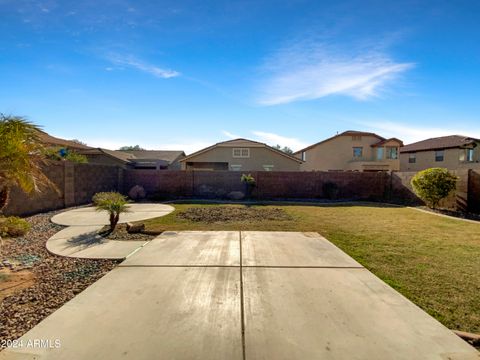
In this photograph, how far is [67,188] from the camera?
11.3 meters

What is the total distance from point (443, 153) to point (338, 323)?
108ft

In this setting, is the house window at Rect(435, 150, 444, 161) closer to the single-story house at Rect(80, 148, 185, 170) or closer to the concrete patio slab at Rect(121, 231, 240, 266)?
the single-story house at Rect(80, 148, 185, 170)

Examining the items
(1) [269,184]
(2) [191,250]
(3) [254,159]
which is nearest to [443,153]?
(3) [254,159]

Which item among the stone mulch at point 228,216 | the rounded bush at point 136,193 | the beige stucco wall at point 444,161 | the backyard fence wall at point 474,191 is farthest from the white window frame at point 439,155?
the rounded bush at point 136,193

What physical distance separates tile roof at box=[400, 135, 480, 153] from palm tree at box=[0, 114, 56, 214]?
33251 mm

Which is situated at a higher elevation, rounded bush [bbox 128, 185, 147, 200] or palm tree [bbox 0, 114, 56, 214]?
palm tree [bbox 0, 114, 56, 214]

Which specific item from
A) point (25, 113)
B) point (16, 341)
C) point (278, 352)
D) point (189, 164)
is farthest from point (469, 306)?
point (189, 164)

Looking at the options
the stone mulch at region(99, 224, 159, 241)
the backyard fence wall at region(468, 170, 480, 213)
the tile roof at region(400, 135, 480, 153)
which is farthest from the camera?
the tile roof at region(400, 135, 480, 153)

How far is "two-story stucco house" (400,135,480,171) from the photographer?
84.6 ft

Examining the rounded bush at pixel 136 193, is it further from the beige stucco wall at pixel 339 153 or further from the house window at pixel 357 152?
the house window at pixel 357 152

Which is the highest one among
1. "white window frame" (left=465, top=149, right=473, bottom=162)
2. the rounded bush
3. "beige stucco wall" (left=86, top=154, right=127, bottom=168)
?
"white window frame" (left=465, top=149, right=473, bottom=162)

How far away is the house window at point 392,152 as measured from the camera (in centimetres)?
3017

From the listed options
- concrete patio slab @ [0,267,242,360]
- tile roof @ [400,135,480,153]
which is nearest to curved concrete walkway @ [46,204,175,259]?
concrete patio slab @ [0,267,242,360]

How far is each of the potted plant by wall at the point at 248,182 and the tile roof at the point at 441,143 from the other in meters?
23.5
